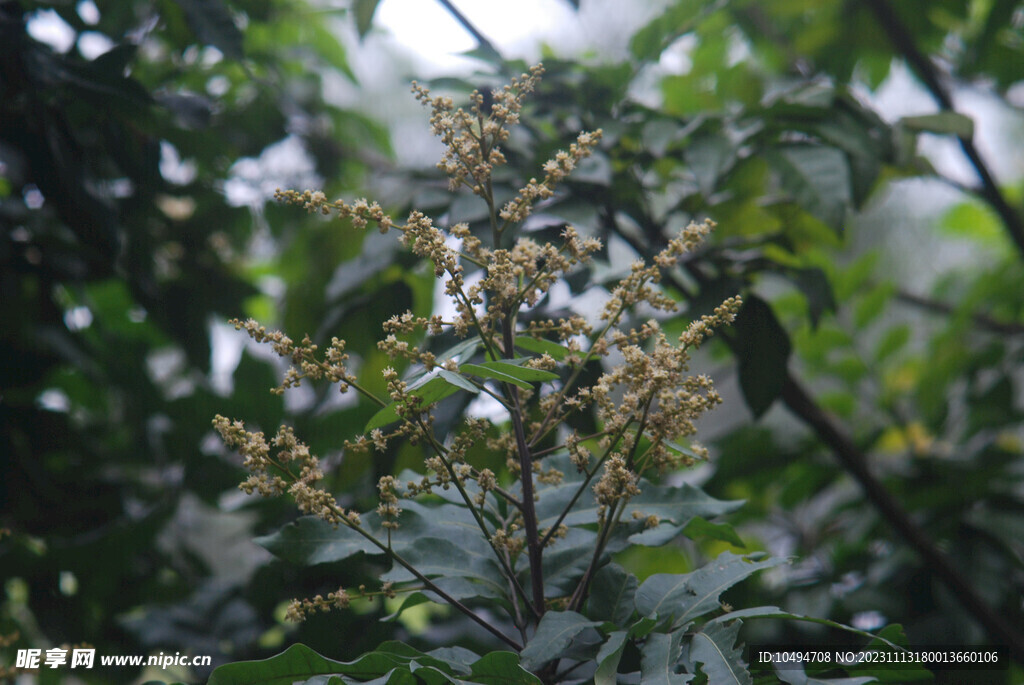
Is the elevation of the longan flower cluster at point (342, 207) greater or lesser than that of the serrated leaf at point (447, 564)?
greater

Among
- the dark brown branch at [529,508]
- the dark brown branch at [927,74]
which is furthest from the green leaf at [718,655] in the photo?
the dark brown branch at [927,74]

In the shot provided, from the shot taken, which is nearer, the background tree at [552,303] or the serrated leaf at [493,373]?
the serrated leaf at [493,373]

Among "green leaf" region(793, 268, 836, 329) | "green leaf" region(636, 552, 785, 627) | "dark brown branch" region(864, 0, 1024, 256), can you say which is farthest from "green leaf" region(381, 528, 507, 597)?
"dark brown branch" region(864, 0, 1024, 256)

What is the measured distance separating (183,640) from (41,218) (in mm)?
709

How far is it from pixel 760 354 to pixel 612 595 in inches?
17.9

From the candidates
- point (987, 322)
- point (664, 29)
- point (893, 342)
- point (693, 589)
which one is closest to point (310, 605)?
point (693, 589)

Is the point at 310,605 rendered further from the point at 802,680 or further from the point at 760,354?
the point at 760,354

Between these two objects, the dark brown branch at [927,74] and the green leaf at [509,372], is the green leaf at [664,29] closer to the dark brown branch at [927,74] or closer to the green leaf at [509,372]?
the dark brown branch at [927,74]

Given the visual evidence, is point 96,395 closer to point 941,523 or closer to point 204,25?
point 204,25

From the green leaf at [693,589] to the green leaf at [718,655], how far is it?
16 mm

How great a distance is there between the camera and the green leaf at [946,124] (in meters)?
0.95

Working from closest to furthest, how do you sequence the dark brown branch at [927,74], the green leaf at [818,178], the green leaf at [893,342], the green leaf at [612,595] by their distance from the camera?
the green leaf at [612,595]
the green leaf at [818,178]
the dark brown branch at [927,74]
the green leaf at [893,342]

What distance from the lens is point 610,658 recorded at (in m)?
0.48

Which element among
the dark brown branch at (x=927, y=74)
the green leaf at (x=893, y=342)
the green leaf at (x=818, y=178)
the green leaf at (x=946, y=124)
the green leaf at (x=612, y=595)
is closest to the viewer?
the green leaf at (x=612, y=595)
